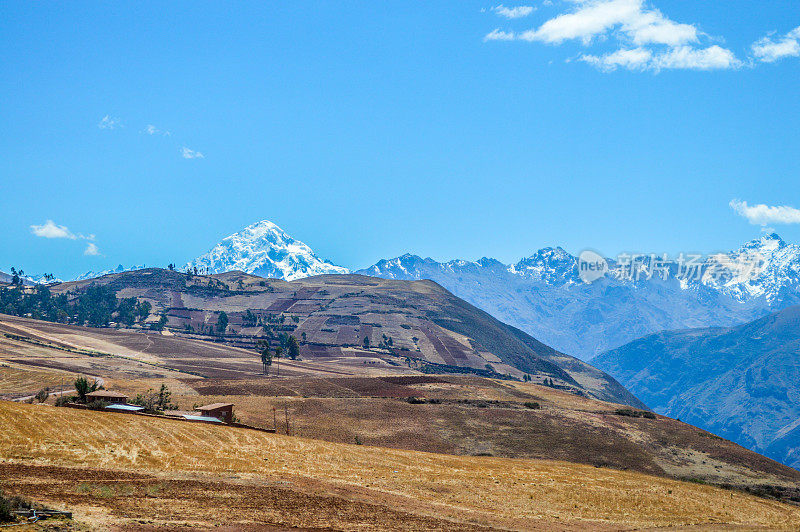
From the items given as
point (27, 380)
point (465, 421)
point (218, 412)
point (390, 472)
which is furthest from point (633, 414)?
point (27, 380)

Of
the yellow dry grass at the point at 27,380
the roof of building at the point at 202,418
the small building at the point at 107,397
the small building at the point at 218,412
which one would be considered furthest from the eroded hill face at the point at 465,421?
the small building at the point at 107,397

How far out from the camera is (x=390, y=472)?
55312 mm

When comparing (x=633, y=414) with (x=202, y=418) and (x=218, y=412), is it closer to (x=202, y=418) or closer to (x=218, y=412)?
(x=218, y=412)

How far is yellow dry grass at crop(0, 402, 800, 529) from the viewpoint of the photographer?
46469 millimetres

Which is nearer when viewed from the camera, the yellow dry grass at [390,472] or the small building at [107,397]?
the yellow dry grass at [390,472]

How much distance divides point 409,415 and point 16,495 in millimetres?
75868

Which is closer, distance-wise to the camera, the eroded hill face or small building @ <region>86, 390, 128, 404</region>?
small building @ <region>86, 390, 128, 404</region>

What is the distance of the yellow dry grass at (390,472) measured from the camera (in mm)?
46469

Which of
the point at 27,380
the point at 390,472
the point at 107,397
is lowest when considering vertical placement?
the point at 27,380

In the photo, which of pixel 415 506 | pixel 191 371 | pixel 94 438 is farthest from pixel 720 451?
pixel 191 371

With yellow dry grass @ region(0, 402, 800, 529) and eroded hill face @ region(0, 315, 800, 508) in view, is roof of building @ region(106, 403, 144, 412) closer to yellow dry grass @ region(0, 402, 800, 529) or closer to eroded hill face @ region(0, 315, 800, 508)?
yellow dry grass @ region(0, 402, 800, 529)

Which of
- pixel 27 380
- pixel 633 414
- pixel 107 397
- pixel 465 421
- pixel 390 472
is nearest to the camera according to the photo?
pixel 390 472

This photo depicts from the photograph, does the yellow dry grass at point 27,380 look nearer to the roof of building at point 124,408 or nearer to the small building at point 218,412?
the roof of building at point 124,408

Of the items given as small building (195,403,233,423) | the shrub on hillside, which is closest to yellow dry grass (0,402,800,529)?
small building (195,403,233,423)
